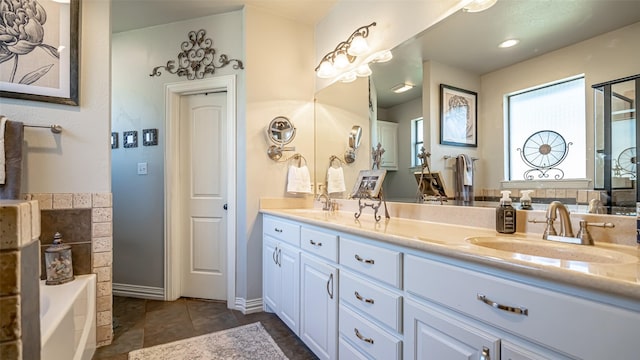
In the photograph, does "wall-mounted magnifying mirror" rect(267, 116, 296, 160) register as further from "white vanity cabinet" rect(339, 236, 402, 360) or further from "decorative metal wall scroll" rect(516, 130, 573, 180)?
"decorative metal wall scroll" rect(516, 130, 573, 180)

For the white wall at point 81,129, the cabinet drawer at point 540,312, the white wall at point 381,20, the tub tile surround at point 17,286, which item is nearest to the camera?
the tub tile surround at point 17,286

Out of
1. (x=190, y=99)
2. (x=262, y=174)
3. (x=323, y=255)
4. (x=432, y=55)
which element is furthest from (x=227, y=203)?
(x=432, y=55)

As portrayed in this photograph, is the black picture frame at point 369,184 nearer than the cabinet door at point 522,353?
No

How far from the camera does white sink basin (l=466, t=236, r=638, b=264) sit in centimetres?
92

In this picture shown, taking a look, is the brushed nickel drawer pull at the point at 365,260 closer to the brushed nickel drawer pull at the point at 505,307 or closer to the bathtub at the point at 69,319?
the brushed nickel drawer pull at the point at 505,307

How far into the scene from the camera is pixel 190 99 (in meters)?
2.85

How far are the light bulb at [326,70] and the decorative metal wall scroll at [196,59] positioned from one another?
83 cm

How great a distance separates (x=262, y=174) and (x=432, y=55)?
1583 millimetres

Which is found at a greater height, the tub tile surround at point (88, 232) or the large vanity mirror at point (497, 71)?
the large vanity mirror at point (497, 71)

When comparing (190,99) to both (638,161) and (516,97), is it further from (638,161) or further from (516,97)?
(638,161)

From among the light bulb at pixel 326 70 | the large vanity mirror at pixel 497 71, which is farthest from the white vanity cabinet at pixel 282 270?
the light bulb at pixel 326 70

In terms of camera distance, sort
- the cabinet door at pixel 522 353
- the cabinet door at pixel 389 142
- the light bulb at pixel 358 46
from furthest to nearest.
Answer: the light bulb at pixel 358 46
the cabinet door at pixel 389 142
the cabinet door at pixel 522 353

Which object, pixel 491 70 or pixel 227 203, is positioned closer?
pixel 491 70

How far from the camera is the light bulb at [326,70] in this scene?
256cm
